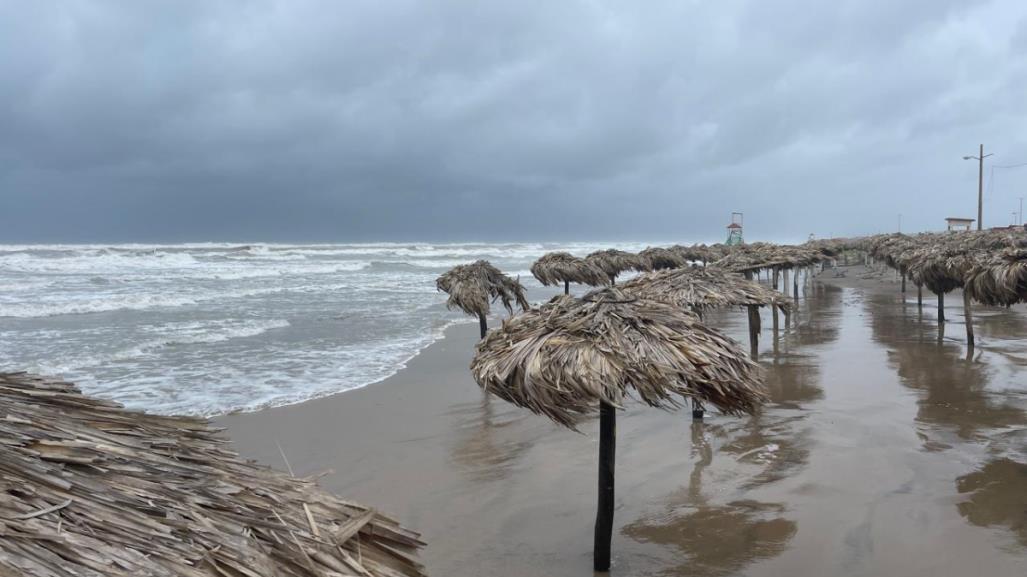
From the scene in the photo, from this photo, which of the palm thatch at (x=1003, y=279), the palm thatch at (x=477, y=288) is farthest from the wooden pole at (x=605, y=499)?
the palm thatch at (x=477, y=288)

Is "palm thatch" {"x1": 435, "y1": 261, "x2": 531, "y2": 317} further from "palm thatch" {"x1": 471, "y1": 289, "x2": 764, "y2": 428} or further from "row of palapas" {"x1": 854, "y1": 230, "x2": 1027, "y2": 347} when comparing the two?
"palm thatch" {"x1": 471, "y1": 289, "x2": 764, "y2": 428}

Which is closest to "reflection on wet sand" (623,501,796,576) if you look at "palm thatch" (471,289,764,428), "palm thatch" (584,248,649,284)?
"palm thatch" (471,289,764,428)

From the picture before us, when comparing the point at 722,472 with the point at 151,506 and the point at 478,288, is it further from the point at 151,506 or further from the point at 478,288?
the point at 478,288

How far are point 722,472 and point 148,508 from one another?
17.2 feet

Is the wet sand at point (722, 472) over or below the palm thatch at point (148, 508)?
below

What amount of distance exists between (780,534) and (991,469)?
8.11 feet

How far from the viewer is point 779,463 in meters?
6.25

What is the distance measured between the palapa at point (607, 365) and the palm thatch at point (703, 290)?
10.8 ft

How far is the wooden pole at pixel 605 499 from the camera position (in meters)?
4.47

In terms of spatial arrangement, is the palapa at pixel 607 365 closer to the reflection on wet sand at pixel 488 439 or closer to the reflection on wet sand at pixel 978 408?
the reflection on wet sand at pixel 488 439

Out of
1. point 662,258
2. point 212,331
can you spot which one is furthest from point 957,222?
point 212,331

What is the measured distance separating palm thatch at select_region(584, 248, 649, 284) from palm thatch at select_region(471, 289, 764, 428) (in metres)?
13.7

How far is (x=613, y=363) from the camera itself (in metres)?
3.89

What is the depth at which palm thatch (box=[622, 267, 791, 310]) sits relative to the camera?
7.89 meters
